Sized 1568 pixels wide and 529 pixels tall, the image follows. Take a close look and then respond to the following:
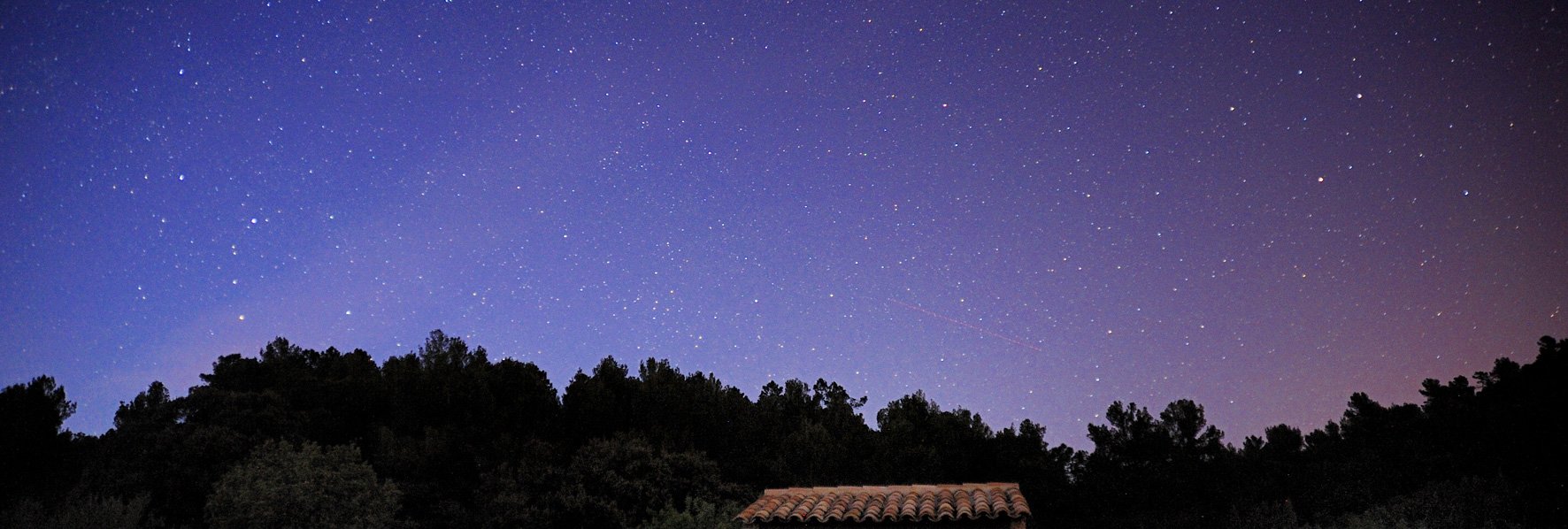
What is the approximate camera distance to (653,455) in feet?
76.3

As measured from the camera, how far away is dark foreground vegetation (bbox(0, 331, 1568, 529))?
19875 mm

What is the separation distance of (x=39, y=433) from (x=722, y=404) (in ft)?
82.5

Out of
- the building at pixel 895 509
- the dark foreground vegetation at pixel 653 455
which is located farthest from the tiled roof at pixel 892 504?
the dark foreground vegetation at pixel 653 455

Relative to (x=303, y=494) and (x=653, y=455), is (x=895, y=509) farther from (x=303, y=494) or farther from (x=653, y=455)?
(x=303, y=494)

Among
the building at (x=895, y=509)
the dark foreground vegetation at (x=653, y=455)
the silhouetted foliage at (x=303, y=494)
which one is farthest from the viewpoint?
the dark foreground vegetation at (x=653, y=455)

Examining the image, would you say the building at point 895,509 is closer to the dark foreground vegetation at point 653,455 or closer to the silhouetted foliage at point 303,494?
the dark foreground vegetation at point 653,455

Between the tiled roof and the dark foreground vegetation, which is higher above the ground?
the dark foreground vegetation

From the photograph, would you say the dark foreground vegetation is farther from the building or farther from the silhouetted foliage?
the building

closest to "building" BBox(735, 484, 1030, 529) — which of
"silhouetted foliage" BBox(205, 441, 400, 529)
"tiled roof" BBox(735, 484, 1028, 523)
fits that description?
"tiled roof" BBox(735, 484, 1028, 523)

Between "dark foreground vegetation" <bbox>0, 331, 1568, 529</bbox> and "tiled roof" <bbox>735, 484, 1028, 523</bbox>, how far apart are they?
22.5 feet

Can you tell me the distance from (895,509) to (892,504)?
0.31 meters

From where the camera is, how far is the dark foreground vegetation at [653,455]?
65.2 feet

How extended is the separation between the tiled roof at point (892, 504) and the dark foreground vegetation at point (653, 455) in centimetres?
685

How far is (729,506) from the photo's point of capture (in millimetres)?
20969
